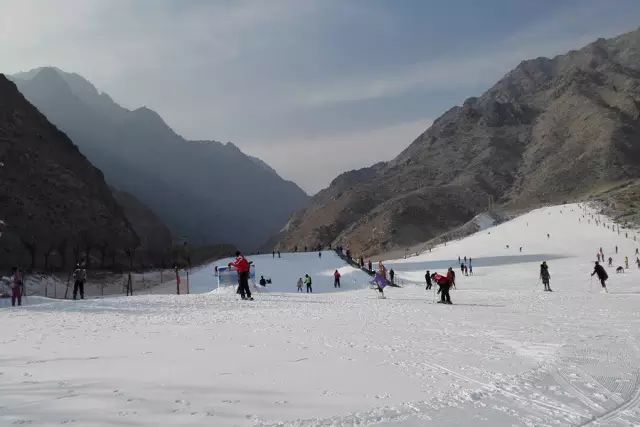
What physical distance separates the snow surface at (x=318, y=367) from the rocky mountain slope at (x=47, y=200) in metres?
63.1

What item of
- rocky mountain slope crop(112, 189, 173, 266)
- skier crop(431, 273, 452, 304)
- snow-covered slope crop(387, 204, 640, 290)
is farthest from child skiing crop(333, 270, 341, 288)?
rocky mountain slope crop(112, 189, 173, 266)

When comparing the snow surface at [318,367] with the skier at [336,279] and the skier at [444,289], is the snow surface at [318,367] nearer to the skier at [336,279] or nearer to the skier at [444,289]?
the skier at [444,289]

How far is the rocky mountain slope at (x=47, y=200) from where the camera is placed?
74.0 m

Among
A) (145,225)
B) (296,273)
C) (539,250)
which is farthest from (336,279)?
(145,225)

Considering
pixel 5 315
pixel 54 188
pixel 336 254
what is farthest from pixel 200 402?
pixel 54 188

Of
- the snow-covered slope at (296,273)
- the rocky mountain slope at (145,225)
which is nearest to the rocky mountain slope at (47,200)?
the rocky mountain slope at (145,225)

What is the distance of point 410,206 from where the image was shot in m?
147

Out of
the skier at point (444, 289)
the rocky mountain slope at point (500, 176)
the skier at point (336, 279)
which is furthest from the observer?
the rocky mountain slope at point (500, 176)

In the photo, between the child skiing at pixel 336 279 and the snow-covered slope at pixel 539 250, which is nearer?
the child skiing at pixel 336 279

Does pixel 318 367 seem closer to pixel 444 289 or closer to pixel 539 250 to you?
pixel 444 289

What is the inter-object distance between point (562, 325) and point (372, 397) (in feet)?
25.6

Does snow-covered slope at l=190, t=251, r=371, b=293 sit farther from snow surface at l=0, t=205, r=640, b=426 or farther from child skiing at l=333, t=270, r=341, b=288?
snow surface at l=0, t=205, r=640, b=426

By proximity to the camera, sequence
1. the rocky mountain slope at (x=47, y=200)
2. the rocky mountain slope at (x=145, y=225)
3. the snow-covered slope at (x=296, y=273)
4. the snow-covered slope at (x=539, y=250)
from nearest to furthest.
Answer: the snow-covered slope at (x=539, y=250) → the snow-covered slope at (x=296, y=273) → the rocky mountain slope at (x=47, y=200) → the rocky mountain slope at (x=145, y=225)

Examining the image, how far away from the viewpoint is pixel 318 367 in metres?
7.21
